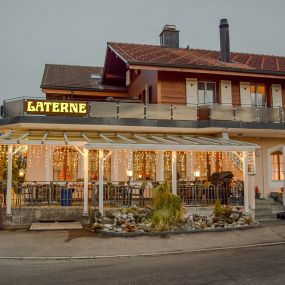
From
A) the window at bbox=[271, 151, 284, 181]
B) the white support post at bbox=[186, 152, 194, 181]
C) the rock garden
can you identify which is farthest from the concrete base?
the window at bbox=[271, 151, 284, 181]

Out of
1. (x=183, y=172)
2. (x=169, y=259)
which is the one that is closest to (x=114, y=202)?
(x=183, y=172)

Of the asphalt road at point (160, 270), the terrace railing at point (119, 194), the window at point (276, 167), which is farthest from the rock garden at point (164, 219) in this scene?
the window at point (276, 167)

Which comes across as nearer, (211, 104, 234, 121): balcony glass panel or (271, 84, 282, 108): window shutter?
(211, 104, 234, 121): balcony glass panel

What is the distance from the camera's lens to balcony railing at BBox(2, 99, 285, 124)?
60.1ft

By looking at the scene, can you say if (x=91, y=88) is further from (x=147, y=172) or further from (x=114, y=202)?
(x=114, y=202)

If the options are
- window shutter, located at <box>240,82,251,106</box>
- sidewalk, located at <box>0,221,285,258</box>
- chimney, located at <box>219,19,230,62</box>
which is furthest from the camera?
chimney, located at <box>219,19,230,62</box>

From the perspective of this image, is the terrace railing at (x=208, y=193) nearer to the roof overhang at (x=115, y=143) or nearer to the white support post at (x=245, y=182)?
the white support post at (x=245, y=182)

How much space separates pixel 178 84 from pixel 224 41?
5.36 meters

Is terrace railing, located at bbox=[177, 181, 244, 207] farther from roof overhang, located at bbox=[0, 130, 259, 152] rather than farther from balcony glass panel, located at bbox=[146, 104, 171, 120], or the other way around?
balcony glass panel, located at bbox=[146, 104, 171, 120]

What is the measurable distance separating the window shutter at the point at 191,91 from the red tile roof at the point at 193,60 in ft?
3.45

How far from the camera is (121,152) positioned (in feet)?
67.9

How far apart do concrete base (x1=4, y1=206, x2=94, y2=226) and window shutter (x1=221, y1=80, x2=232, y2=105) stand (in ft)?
32.1

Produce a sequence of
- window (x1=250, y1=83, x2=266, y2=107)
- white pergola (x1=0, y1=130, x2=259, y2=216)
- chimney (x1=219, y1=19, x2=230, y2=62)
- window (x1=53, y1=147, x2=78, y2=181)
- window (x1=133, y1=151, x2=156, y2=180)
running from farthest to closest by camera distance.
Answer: chimney (x1=219, y1=19, x2=230, y2=62) < window (x1=250, y1=83, x2=266, y2=107) < window (x1=133, y1=151, x2=156, y2=180) < window (x1=53, y1=147, x2=78, y2=181) < white pergola (x1=0, y1=130, x2=259, y2=216)

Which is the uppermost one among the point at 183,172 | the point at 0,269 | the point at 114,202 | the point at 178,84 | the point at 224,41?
the point at 224,41
